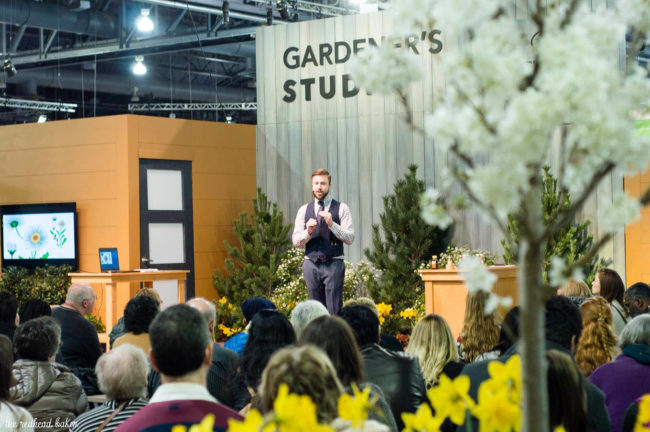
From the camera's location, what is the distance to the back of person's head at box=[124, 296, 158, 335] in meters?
5.02

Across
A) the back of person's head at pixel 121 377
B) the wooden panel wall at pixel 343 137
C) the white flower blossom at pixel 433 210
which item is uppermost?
the wooden panel wall at pixel 343 137

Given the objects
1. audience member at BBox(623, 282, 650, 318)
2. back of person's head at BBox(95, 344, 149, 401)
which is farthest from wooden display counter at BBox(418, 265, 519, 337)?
back of person's head at BBox(95, 344, 149, 401)

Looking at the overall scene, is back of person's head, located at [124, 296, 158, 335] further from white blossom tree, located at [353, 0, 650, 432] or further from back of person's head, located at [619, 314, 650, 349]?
white blossom tree, located at [353, 0, 650, 432]

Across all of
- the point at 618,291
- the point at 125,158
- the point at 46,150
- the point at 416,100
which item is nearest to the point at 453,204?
the point at 618,291

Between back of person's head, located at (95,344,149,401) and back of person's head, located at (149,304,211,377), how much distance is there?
93cm

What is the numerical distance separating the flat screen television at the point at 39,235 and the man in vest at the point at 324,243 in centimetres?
500

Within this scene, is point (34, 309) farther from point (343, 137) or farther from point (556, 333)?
point (343, 137)

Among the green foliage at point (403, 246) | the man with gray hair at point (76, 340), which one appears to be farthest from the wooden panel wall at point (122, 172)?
the man with gray hair at point (76, 340)

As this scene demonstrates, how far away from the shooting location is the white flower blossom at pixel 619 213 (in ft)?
4.28

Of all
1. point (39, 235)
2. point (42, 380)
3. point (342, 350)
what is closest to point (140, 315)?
point (42, 380)

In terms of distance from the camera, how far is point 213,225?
11844mm

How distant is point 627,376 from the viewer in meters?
3.52

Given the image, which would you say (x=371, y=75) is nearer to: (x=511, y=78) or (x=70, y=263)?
(x=511, y=78)

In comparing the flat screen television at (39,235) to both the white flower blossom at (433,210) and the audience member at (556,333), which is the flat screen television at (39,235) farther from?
the white flower blossom at (433,210)
